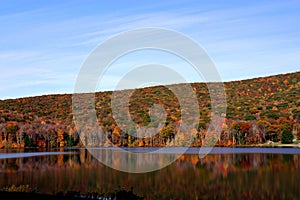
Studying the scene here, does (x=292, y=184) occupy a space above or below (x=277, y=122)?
below

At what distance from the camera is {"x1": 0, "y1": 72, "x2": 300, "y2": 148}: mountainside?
8388 cm

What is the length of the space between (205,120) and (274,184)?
203 ft

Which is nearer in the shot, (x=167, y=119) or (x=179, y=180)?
(x=179, y=180)

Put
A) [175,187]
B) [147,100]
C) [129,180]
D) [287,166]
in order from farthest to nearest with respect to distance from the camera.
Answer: [147,100], [287,166], [129,180], [175,187]

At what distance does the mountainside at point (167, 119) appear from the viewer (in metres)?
83.9

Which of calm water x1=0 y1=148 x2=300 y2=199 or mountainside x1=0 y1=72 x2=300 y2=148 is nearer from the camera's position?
calm water x1=0 y1=148 x2=300 y2=199

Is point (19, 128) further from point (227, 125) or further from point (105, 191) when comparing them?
point (105, 191)

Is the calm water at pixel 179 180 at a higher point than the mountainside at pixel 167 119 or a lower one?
lower

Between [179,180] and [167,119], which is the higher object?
[167,119]

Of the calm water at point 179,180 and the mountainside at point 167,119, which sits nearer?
the calm water at point 179,180

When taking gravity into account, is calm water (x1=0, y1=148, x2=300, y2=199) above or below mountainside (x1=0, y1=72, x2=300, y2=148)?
below

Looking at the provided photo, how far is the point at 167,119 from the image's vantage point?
9281 centimetres

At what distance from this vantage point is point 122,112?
95188 mm

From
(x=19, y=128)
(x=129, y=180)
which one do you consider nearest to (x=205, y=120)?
(x=19, y=128)
